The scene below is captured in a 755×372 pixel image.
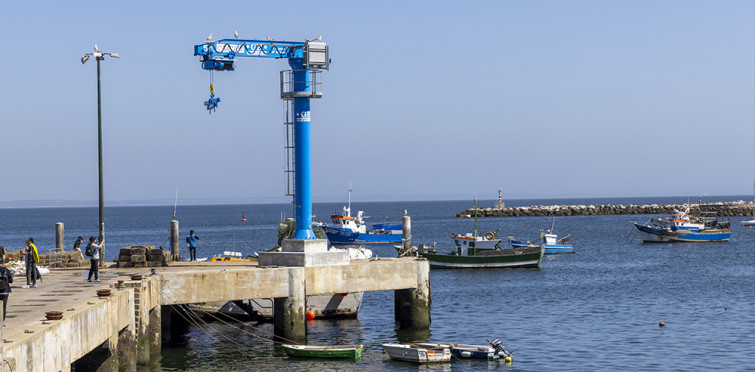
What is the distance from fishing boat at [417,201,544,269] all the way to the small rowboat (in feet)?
128

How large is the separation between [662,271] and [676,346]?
36669 mm

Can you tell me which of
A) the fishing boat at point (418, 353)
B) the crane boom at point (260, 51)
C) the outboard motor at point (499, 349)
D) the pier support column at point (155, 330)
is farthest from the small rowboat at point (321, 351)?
the crane boom at point (260, 51)

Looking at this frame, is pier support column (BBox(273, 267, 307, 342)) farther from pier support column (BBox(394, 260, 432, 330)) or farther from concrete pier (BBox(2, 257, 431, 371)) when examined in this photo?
pier support column (BBox(394, 260, 432, 330))

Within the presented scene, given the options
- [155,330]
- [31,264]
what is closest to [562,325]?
[155,330]

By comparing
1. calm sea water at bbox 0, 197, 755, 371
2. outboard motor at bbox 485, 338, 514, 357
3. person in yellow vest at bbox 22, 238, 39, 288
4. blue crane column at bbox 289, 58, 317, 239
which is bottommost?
calm sea water at bbox 0, 197, 755, 371

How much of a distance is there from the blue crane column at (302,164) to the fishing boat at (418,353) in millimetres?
5910

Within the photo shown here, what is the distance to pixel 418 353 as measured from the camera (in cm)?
3155

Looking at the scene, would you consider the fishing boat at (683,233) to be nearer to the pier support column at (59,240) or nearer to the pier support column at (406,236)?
the pier support column at (406,236)

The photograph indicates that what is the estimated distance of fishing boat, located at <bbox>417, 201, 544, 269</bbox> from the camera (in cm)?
7138

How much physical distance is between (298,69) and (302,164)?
3880 millimetres

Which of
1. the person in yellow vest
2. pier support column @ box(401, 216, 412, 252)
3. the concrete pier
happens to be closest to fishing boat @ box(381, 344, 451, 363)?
the concrete pier

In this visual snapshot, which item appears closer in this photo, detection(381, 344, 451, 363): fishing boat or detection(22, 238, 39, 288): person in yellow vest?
detection(22, 238, 39, 288): person in yellow vest

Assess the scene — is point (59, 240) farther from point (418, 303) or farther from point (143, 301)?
point (418, 303)

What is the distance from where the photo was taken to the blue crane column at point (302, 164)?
35.0 meters
